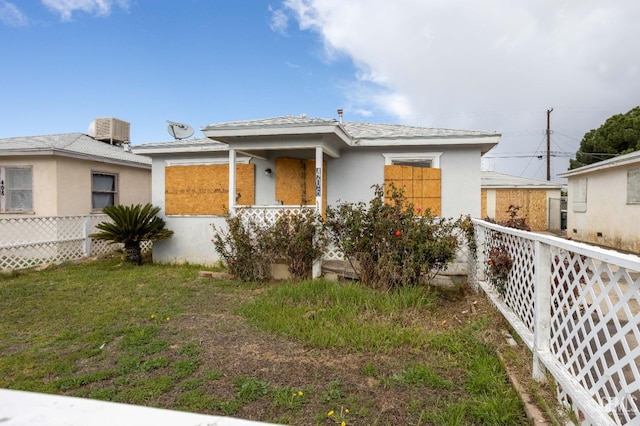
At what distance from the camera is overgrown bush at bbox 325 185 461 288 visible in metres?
5.47

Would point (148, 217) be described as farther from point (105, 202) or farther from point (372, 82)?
point (372, 82)

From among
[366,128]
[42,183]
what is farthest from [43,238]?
[366,128]

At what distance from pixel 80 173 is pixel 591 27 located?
15.7 m

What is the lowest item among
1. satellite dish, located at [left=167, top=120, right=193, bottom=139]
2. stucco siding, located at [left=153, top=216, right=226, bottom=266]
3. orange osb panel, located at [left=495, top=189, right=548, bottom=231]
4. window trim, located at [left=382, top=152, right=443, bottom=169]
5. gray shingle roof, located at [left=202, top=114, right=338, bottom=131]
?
stucco siding, located at [left=153, top=216, right=226, bottom=266]

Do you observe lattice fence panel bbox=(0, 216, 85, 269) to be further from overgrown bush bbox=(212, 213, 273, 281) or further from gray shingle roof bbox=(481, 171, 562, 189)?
gray shingle roof bbox=(481, 171, 562, 189)

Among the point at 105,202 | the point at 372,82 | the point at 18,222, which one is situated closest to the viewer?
the point at 18,222

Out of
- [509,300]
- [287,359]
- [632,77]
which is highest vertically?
[632,77]

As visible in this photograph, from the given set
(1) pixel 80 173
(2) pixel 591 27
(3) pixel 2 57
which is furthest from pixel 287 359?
(3) pixel 2 57

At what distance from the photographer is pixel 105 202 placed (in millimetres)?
11172

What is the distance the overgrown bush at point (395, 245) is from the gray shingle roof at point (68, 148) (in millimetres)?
8513

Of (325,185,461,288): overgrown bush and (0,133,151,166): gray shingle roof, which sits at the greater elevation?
(0,133,151,166): gray shingle roof

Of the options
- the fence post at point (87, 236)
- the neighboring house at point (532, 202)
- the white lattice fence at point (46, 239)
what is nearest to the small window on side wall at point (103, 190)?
the fence post at point (87, 236)

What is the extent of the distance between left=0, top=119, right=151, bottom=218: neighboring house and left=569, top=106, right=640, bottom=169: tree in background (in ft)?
90.7

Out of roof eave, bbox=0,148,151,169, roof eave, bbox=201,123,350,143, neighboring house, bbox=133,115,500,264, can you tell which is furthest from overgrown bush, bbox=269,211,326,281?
roof eave, bbox=0,148,151,169
